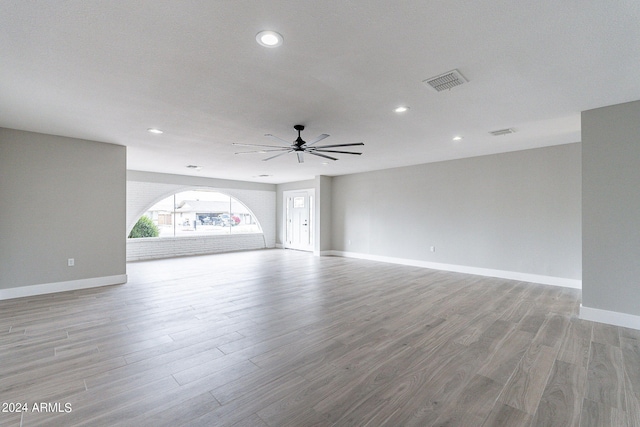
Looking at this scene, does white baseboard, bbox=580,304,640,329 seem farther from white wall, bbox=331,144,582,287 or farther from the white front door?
the white front door

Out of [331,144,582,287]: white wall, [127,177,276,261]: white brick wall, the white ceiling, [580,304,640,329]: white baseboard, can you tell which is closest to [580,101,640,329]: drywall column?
[580,304,640,329]: white baseboard

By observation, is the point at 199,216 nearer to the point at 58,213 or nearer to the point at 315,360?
the point at 58,213

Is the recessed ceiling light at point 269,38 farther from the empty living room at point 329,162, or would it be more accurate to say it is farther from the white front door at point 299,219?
the white front door at point 299,219

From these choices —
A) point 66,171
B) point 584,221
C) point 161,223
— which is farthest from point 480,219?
point 161,223

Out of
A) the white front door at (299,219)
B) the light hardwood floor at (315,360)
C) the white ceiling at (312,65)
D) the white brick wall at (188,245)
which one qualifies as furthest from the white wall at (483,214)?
the white brick wall at (188,245)

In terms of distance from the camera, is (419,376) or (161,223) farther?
(161,223)

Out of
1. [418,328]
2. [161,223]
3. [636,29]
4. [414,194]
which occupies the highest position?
[636,29]

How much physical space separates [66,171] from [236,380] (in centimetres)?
508

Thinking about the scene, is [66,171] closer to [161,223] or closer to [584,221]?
[161,223]

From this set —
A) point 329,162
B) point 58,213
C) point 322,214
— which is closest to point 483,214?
point 329,162

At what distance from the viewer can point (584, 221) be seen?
12.0ft

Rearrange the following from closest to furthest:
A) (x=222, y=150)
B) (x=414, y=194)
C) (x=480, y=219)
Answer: (x=222, y=150) < (x=480, y=219) < (x=414, y=194)

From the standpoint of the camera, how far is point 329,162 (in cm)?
694

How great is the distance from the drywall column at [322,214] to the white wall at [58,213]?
5.40 m
